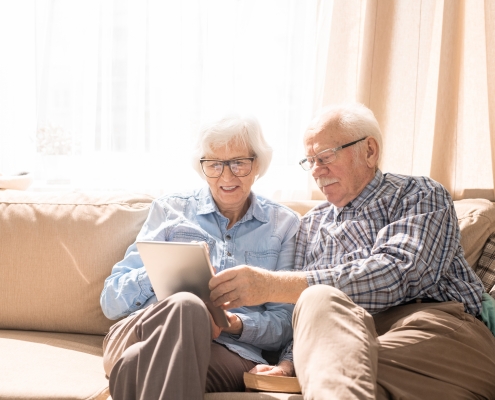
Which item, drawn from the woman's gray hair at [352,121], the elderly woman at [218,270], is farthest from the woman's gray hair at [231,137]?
the woman's gray hair at [352,121]

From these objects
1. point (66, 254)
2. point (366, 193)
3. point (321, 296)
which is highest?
point (366, 193)

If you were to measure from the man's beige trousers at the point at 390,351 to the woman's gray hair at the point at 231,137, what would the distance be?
2.35 feet

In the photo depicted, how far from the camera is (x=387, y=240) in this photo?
1.87 m

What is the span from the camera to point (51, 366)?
1.84 meters

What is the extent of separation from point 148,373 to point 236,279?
361mm

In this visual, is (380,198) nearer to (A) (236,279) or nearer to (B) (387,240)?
(B) (387,240)

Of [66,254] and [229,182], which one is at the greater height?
[229,182]

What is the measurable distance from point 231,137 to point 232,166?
10cm

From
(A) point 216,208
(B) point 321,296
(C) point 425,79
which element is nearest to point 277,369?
(B) point 321,296

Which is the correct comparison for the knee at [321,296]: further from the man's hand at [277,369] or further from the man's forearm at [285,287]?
the man's hand at [277,369]

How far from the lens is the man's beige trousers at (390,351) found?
52.6 inches

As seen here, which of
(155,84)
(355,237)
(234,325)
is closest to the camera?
(234,325)

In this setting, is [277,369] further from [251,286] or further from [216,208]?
[216,208]

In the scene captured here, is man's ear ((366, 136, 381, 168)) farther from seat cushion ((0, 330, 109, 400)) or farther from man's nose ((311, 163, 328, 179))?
seat cushion ((0, 330, 109, 400))
